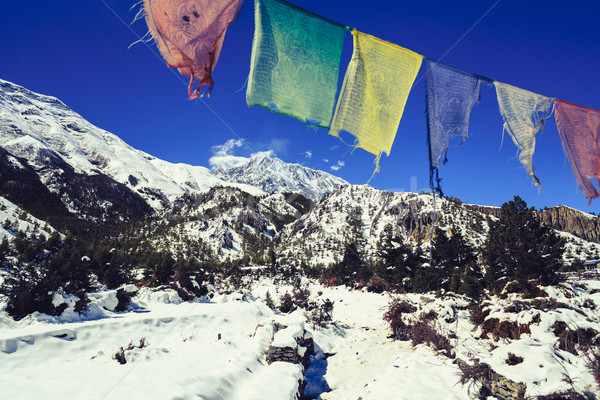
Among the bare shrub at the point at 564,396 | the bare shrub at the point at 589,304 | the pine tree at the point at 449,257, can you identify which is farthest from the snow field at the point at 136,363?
the pine tree at the point at 449,257

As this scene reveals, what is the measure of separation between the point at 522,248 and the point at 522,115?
12.0m

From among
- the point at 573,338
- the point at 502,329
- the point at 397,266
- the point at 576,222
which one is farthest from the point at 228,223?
the point at 576,222

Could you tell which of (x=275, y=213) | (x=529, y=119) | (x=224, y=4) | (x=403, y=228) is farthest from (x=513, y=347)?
(x=275, y=213)

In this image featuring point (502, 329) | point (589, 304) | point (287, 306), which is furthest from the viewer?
point (287, 306)

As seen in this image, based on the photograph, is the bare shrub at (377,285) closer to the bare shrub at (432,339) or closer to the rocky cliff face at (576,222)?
the bare shrub at (432,339)

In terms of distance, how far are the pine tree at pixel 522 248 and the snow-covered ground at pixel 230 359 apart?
1340mm

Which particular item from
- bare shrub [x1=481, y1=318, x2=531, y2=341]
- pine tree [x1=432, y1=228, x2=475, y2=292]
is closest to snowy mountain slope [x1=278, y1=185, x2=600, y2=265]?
pine tree [x1=432, y1=228, x2=475, y2=292]

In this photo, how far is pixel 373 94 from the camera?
3945 millimetres

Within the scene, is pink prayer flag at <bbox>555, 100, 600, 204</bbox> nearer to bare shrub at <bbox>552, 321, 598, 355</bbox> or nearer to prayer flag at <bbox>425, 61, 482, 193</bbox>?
prayer flag at <bbox>425, 61, 482, 193</bbox>

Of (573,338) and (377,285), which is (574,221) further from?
(573,338)

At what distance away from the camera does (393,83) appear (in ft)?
13.2

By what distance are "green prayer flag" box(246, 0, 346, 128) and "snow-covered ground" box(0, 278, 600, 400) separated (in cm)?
513

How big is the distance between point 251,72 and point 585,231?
134970 mm

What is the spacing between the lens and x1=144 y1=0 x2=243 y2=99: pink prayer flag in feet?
10.7
